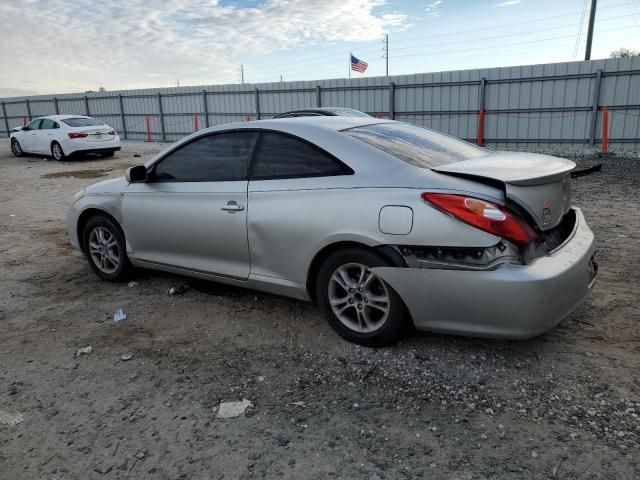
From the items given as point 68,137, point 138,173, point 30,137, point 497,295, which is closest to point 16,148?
point 30,137

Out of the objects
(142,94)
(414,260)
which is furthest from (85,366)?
(142,94)

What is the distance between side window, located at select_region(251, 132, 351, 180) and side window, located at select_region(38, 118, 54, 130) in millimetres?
16430

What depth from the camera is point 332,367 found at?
126 inches

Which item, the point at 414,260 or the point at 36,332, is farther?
the point at 36,332

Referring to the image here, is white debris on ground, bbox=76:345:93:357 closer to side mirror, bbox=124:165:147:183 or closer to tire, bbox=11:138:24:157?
side mirror, bbox=124:165:147:183

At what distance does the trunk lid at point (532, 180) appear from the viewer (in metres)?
2.94

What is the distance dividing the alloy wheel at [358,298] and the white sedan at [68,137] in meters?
15.7

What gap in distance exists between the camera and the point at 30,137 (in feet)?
59.9

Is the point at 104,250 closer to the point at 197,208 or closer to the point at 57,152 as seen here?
the point at 197,208

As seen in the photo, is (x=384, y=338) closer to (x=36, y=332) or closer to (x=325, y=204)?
(x=325, y=204)

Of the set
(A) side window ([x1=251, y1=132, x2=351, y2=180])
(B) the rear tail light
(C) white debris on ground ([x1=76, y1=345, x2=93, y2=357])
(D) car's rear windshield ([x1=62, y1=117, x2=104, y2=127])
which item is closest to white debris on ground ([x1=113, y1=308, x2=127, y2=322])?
(C) white debris on ground ([x1=76, y1=345, x2=93, y2=357])

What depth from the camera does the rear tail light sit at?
111 inches

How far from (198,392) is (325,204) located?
4.53 feet

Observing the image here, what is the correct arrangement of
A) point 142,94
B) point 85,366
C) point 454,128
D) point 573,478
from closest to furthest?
point 573,478
point 85,366
point 454,128
point 142,94
